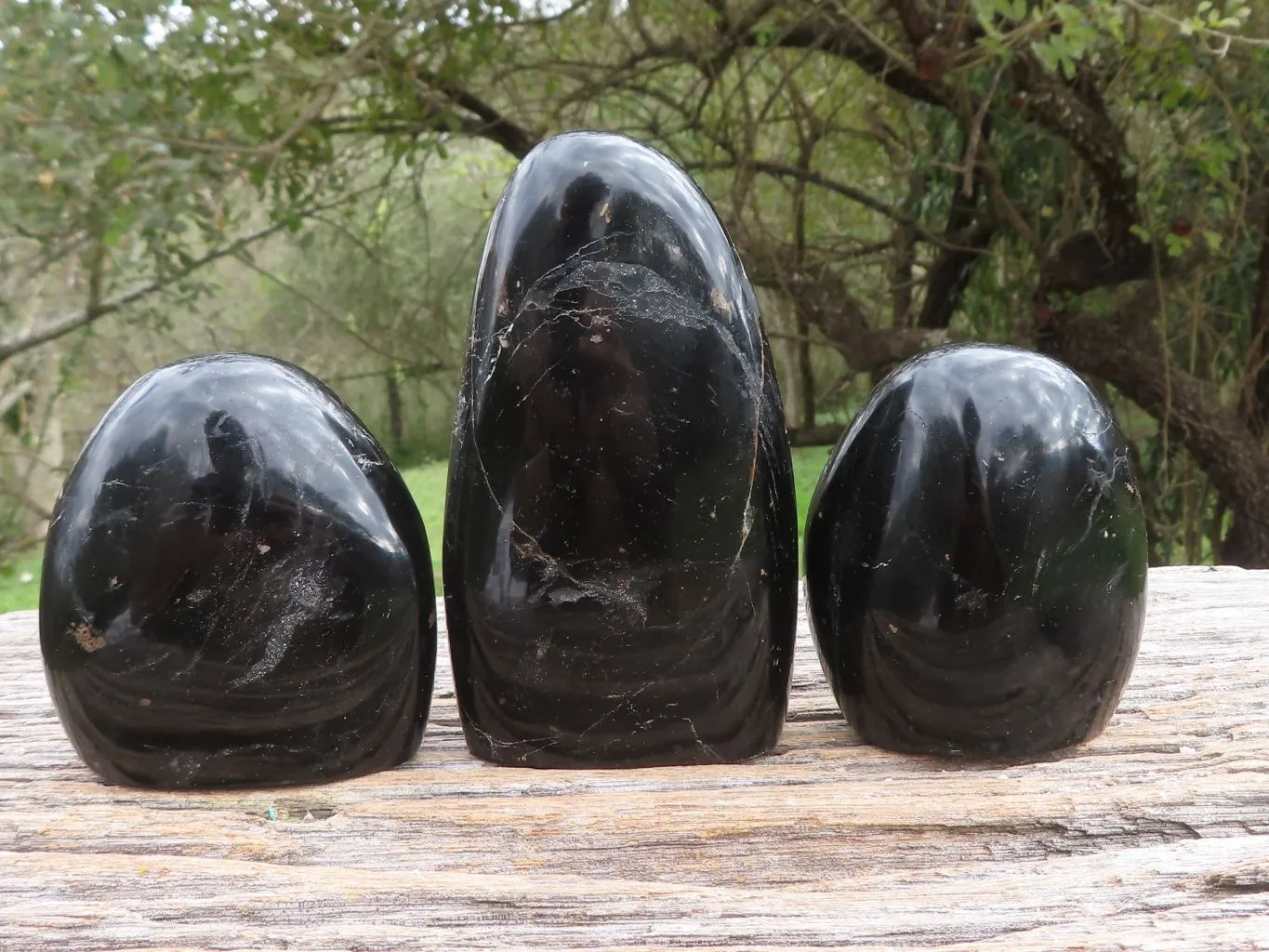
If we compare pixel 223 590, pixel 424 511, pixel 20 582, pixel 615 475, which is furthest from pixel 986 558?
pixel 20 582

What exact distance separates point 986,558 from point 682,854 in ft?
1.13

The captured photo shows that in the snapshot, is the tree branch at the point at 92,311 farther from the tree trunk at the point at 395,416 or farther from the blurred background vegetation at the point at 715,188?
the tree trunk at the point at 395,416

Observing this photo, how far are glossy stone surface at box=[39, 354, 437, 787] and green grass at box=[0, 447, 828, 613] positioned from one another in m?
1.59

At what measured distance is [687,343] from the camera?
911 millimetres

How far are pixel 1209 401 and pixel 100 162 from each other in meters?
2.29

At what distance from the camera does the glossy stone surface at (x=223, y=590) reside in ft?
2.87

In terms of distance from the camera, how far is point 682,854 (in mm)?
790

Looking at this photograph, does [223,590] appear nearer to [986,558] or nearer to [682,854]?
[682,854]

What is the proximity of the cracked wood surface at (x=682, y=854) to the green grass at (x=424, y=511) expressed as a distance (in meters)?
1.61

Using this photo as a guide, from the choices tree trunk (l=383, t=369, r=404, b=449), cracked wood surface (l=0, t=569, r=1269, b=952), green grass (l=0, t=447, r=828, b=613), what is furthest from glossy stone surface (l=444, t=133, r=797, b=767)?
tree trunk (l=383, t=369, r=404, b=449)

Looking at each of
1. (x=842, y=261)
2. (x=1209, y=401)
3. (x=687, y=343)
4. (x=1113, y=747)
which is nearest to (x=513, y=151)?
(x=842, y=261)

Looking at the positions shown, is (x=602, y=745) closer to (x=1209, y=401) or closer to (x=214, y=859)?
(x=214, y=859)

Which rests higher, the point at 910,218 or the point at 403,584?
the point at 910,218

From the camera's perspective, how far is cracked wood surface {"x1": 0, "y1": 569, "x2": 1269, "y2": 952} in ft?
2.30
